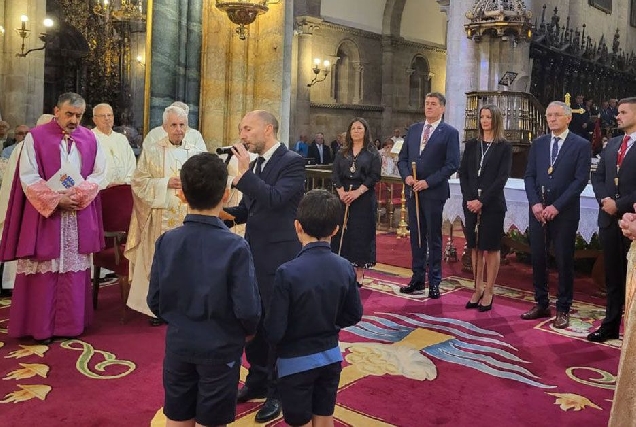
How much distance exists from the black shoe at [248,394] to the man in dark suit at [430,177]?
2.91 metres

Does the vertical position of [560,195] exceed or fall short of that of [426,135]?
it falls short

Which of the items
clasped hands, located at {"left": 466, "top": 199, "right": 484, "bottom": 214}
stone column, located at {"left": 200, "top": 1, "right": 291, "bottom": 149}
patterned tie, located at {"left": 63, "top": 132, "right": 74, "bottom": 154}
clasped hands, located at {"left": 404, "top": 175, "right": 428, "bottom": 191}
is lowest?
clasped hands, located at {"left": 466, "top": 199, "right": 484, "bottom": 214}

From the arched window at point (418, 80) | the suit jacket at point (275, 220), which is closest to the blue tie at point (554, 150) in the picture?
the suit jacket at point (275, 220)

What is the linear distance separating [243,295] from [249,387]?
138 cm

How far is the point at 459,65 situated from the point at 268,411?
1114 cm

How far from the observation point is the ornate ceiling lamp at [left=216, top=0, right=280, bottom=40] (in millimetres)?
6512

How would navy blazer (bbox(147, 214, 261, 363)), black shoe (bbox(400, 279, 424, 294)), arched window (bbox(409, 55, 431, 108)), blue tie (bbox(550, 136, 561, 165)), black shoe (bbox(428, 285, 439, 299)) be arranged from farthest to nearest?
arched window (bbox(409, 55, 431, 108))
black shoe (bbox(400, 279, 424, 294))
black shoe (bbox(428, 285, 439, 299))
blue tie (bbox(550, 136, 561, 165))
navy blazer (bbox(147, 214, 261, 363))

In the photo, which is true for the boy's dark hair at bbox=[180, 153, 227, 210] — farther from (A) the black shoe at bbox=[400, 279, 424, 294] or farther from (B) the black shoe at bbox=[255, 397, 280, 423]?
(A) the black shoe at bbox=[400, 279, 424, 294]

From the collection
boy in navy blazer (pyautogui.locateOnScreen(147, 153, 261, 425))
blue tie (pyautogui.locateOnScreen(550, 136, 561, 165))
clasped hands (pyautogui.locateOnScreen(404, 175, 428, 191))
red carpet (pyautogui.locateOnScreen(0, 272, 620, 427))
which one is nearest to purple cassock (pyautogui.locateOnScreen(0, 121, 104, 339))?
red carpet (pyautogui.locateOnScreen(0, 272, 620, 427))

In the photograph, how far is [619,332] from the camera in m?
5.46

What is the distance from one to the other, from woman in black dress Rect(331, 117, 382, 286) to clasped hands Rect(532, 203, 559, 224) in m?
1.58

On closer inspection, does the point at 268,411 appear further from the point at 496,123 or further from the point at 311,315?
the point at 496,123

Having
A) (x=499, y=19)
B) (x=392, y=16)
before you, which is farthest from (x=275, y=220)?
(x=392, y=16)

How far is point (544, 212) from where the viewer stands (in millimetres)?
5484
